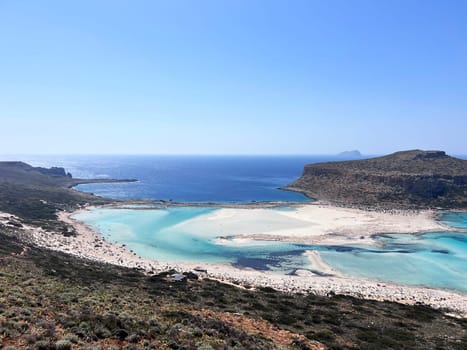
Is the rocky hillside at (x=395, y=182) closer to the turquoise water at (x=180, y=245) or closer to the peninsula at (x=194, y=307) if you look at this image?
the turquoise water at (x=180, y=245)

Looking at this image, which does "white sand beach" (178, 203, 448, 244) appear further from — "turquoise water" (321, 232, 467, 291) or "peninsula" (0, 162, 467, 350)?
"peninsula" (0, 162, 467, 350)

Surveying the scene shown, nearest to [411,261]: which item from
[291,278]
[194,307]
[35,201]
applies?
[291,278]

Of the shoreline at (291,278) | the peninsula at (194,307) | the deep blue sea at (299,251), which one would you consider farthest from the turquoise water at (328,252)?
the peninsula at (194,307)

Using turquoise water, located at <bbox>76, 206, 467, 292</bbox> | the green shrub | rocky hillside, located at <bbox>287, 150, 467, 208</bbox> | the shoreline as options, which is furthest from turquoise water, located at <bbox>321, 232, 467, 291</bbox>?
the green shrub

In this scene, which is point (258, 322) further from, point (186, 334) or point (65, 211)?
point (65, 211)

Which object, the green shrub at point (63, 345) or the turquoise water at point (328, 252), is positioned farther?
the turquoise water at point (328, 252)

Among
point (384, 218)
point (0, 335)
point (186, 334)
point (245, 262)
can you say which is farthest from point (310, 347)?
Result: point (384, 218)

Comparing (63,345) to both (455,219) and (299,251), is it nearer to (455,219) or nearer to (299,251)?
(299,251)
